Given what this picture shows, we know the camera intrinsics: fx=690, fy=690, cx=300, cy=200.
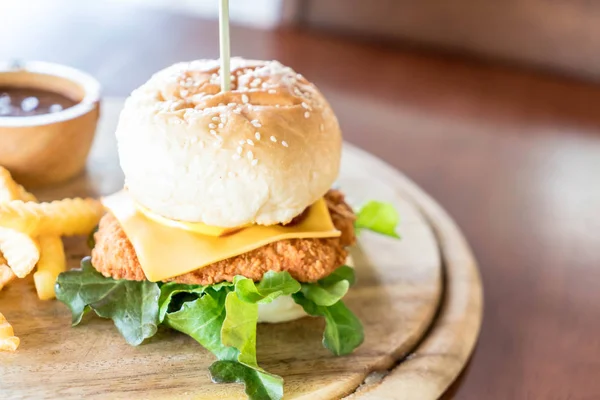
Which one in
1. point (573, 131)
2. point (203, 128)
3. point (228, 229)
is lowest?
point (573, 131)

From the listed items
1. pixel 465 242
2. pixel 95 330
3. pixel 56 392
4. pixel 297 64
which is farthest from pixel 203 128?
pixel 297 64

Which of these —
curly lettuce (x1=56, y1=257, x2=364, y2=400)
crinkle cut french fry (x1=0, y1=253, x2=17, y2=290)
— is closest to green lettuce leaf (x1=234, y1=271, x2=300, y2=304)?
curly lettuce (x1=56, y1=257, x2=364, y2=400)

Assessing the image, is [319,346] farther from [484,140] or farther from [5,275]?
[484,140]

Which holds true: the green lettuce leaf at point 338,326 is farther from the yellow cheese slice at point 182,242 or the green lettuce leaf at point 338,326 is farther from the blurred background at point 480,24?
the blurred background at point 480,24

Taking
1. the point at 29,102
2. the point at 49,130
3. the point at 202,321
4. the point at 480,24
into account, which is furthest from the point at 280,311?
the point at 480,24

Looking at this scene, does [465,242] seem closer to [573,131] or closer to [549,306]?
[549,306]

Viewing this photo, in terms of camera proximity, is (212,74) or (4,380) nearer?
(4,380)
